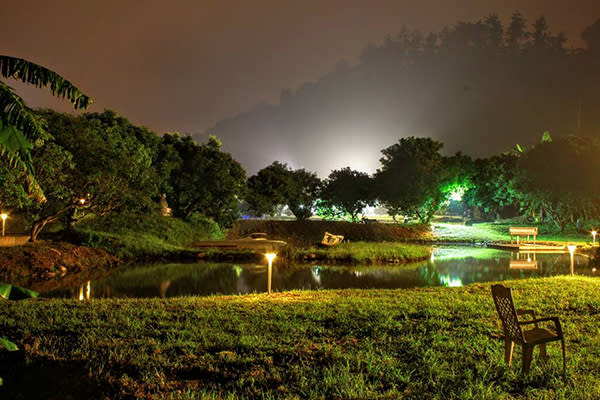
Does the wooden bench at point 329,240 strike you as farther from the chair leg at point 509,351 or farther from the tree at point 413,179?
the chair leg at point 509,351

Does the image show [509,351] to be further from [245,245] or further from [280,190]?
[280,190]

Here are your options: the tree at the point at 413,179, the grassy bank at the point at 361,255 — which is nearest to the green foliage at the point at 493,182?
the tree at the point at 413,179

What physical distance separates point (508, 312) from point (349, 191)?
138 feet

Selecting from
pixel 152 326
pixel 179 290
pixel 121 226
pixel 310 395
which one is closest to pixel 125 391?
pixel 310 395

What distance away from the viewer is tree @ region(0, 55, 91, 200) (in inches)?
217

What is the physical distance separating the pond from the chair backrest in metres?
9.08

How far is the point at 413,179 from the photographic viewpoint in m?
41.7

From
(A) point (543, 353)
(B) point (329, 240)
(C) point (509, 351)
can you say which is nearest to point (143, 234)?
(B) point (329, 240)

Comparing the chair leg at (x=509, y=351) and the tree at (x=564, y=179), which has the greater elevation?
the tree at (x=564, y=179)

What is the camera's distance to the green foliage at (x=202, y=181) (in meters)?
32.8

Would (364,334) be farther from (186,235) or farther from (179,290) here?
(186,235)

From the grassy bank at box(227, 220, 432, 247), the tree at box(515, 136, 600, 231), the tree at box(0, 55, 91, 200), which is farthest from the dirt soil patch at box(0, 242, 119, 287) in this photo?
the tree at box(515, 136, 600, 231)

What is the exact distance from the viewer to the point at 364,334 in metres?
7.16

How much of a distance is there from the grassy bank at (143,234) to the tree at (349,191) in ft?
58.4
